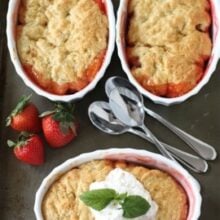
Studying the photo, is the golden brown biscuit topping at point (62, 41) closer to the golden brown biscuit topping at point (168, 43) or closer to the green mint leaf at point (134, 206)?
the golden brown biscuit topping at point (168, 43)

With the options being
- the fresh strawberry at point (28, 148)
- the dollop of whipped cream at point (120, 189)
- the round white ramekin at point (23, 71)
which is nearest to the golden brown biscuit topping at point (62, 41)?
the round white ramekin at point (23, 71)

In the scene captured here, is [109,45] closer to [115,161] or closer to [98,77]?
[98,77]

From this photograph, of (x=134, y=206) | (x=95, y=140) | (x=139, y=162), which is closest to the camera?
(x=134, y=206)

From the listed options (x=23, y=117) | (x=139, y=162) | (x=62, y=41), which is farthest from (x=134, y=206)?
(x=62, y=41)

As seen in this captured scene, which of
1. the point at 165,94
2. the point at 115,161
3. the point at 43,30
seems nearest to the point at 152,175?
the point at 115,161

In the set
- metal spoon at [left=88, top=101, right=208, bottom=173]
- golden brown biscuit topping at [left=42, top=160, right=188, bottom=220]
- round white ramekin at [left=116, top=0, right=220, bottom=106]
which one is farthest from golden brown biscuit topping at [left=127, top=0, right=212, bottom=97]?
golden brown biscuit topping at [left=42, top=160, right=188, bottom=220]

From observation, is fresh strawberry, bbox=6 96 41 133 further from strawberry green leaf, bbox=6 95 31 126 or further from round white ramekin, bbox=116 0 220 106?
round white ramekin, bbox=116 0 220 106

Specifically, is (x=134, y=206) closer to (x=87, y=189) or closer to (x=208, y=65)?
(x=87, y=189)

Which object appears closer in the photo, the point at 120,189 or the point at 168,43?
the point at 120,189
